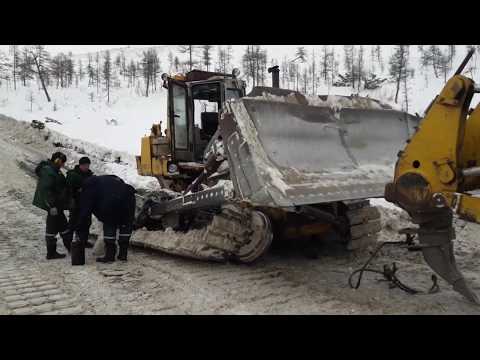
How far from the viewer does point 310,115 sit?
465 centimetres

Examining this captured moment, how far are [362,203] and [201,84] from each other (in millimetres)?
2837

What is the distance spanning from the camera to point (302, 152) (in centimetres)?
440

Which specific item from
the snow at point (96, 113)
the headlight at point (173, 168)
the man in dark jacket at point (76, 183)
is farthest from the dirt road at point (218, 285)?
the snow at point (96, 113)

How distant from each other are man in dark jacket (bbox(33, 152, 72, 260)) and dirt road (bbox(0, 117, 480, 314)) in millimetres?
256

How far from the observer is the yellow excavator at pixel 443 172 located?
2826mm

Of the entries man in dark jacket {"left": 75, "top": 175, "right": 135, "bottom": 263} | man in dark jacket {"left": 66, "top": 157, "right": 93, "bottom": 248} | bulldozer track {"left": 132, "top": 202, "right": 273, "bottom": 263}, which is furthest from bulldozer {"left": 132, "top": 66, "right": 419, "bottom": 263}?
man in dark jacket {"left": 66, "top": 157, "right": 93, "bottom": 248}

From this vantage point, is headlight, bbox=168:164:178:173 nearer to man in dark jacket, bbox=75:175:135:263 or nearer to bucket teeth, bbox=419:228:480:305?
man in dark jacket, bbox=75:175:135:263

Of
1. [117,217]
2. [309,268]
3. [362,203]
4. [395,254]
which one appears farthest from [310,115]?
[117,217]

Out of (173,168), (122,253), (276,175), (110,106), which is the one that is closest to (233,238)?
(276,175)

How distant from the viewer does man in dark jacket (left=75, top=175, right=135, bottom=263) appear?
5.14 metres

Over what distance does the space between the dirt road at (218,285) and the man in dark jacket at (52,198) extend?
256 millimetres

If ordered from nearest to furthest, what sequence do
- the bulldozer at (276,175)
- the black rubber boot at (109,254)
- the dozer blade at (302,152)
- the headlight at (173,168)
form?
the dozer blade at (302,152) → the bulldozer at (276,175) → the black rubber boot at (109,254) → the headlight at (173,168)

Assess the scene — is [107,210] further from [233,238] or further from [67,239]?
A: [233,238]

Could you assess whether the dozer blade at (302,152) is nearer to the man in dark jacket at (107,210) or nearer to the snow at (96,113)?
the man in dark jacket at (107,210)
